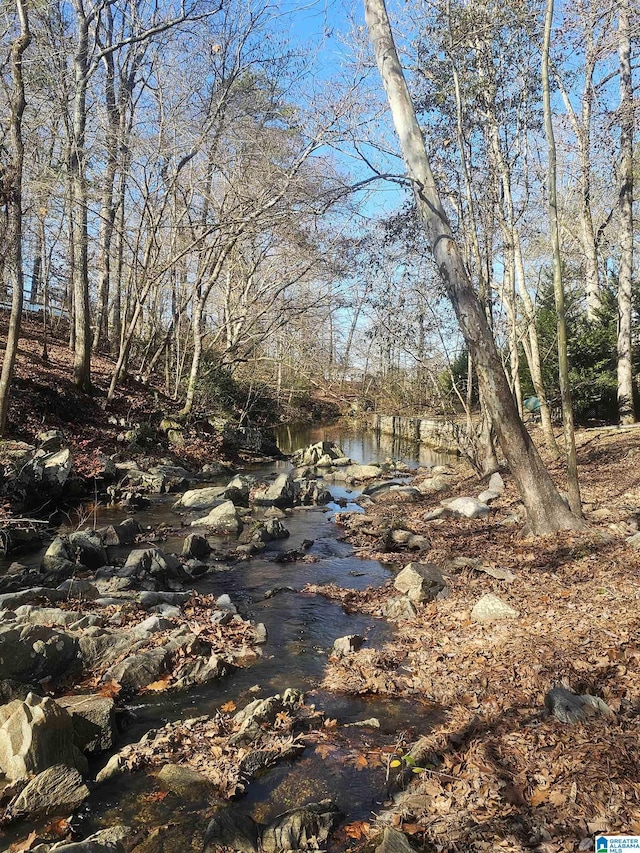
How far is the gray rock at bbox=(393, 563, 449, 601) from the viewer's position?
614cm

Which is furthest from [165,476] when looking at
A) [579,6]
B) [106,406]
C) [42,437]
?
[579,6]

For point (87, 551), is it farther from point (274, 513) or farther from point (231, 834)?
point (231, 834)

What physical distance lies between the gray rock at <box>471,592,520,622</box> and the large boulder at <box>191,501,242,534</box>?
5458 millimetres

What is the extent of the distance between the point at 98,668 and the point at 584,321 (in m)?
15.9

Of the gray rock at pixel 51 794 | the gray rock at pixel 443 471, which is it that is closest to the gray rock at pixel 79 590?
the gray rock at pixel 51 794

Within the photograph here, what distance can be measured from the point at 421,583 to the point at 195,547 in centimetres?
358

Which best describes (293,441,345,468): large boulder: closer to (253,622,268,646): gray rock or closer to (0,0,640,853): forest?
(0,0,640,853): forest

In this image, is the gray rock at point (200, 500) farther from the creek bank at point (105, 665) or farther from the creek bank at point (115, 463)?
the creek bank at point (105, 665)

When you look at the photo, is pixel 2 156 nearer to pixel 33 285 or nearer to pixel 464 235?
pixel 464 235

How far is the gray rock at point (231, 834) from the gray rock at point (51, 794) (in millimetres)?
857

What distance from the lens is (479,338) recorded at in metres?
6.88

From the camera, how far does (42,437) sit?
11992 millimetres

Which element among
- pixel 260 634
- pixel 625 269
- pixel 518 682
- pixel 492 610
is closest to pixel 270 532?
pixel 260 634

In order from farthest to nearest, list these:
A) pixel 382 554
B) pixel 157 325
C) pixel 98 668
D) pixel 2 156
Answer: pixel 157 325, pixel 2 156, pixel 382 554, pixel 98 668
